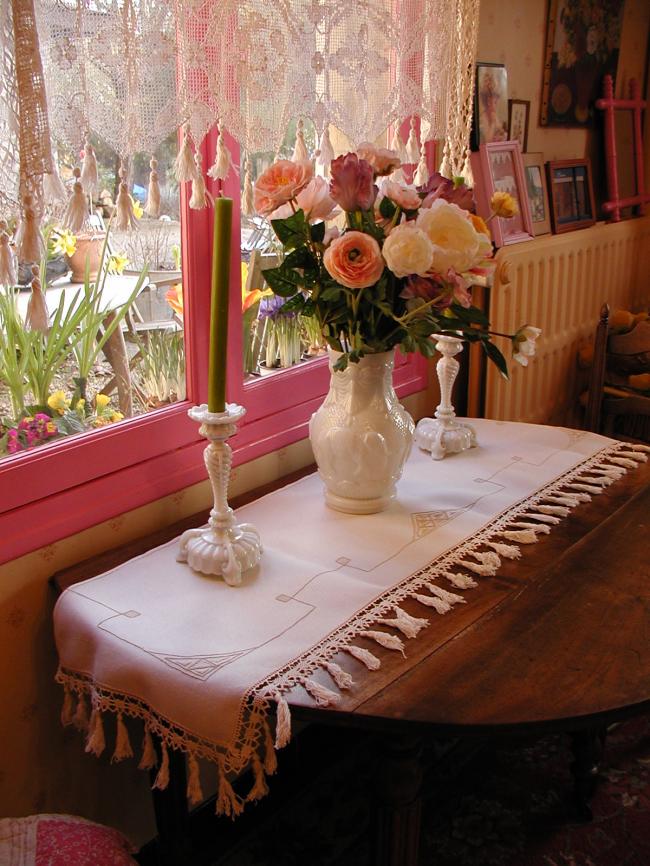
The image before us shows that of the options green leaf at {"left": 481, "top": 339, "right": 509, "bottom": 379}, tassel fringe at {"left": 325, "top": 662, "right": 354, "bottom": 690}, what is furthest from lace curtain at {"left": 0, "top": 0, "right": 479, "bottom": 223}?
tassel fringe at {"left": 325, "top": 662, "right": 354, "bottom": 690}

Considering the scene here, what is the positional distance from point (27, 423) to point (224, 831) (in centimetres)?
91

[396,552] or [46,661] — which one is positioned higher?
[396,552]

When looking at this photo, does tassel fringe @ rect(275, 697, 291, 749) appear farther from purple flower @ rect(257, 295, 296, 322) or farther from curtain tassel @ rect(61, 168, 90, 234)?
purple flower @ rect(257, 295, 296, 322)

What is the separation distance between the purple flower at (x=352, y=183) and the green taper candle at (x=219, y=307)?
20 centimetres

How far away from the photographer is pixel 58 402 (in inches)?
55.6

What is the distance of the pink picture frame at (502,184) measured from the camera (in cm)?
229

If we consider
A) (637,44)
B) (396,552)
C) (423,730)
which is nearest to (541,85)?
(637,44)

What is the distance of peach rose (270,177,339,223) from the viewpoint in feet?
4.45

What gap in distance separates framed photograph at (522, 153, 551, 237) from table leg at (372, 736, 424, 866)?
1.82 m

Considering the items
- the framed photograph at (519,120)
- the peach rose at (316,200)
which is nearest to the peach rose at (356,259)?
the peach rose at (316,200)

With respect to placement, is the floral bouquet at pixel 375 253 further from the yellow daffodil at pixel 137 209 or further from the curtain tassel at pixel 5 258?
the curtain tassel at pixel 5 258

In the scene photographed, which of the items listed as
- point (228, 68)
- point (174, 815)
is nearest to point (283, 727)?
point (174, 815)

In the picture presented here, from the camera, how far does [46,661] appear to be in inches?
55.4

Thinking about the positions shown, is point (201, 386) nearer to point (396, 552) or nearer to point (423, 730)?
point (396, 552)
